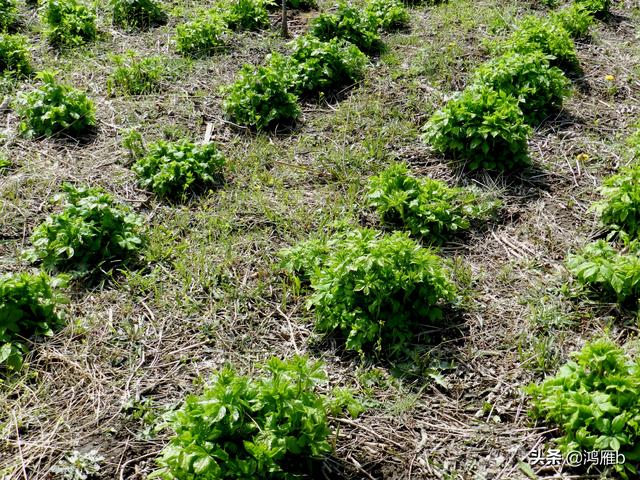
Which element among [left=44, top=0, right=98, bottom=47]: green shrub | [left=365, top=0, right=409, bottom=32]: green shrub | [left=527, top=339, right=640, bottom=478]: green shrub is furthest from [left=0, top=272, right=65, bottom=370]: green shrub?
[left=365, top=0, right=409, bottom=32]: green shrub

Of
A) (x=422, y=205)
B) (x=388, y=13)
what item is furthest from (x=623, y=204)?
(x=388, y=13)

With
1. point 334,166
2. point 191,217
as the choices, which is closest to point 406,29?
point 334,166

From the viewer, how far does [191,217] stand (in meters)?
5.16

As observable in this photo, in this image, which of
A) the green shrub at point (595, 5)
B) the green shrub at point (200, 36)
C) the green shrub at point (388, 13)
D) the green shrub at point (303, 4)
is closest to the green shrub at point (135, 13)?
the green shrub at point (200, 36)

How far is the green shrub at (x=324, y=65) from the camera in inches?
260

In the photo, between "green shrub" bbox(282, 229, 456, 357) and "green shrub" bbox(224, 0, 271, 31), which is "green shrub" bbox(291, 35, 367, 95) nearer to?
"green shrub" bbox(224, 0, 271, 31)

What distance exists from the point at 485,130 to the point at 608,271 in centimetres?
163

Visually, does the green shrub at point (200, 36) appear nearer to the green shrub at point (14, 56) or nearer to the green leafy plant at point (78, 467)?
the green shrub at point (14, 56)

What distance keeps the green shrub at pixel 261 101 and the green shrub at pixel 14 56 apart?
7.59ft

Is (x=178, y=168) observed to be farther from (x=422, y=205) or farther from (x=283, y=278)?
(x=422, y=205)

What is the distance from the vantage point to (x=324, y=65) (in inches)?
262

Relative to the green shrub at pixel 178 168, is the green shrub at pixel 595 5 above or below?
above

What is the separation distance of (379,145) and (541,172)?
1.32m

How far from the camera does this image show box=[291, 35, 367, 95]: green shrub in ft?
21.7
